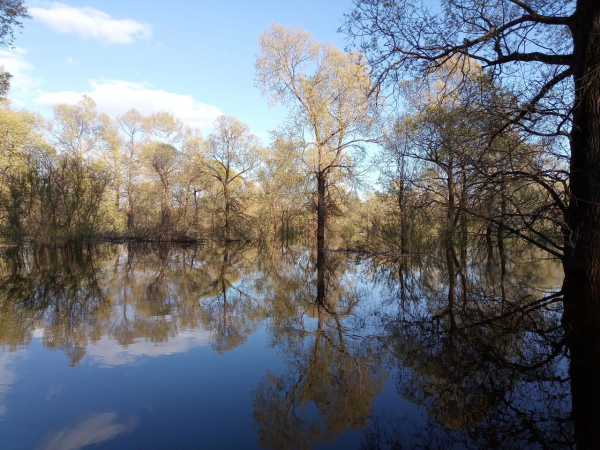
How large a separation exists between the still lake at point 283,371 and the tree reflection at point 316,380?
2 cm

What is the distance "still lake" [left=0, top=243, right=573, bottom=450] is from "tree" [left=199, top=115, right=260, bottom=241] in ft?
79.1

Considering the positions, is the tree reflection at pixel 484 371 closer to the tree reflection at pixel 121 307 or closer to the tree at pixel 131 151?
the tree reflection at pixel 121 307

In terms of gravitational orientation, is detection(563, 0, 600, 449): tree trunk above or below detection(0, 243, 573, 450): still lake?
above

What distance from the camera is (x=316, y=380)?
387 cm

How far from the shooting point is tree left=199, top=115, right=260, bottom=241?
31938mm

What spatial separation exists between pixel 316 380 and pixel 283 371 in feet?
1.49

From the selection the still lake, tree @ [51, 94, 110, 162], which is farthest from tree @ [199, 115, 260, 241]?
the still lake

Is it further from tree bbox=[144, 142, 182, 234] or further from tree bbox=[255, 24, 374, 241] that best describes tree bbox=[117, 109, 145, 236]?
tree bbox=[255, 24, 374, 241]

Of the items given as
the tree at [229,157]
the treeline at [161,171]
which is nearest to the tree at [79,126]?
the treeline at [161,171]

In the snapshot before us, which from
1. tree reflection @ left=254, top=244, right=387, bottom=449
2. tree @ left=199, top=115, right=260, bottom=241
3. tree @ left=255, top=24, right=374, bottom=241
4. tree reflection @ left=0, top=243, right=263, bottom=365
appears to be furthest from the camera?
tree @ left=199, top=115, right=260, bottom=241

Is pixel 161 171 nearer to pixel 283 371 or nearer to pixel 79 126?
pixel 79 126

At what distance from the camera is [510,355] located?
4398 millimetres

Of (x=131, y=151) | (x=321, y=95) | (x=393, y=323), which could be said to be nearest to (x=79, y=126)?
(x=131, y=151)

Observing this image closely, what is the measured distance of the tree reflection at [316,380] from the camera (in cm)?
301
